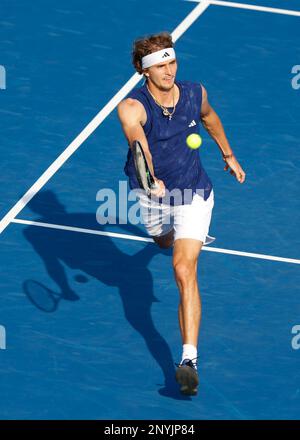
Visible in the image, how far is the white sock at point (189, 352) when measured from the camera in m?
13.3

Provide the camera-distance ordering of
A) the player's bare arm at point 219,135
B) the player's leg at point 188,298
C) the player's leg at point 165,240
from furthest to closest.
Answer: the player's leg at point 165,240 → the player's bare arm at point 219,135 → the player's leg at point 188,298

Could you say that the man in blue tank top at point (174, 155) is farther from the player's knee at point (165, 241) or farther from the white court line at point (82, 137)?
the white court line at point (82, 137)

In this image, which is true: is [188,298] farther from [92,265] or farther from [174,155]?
[92,265]

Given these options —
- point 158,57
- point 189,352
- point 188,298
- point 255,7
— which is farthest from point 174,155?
point 255,7

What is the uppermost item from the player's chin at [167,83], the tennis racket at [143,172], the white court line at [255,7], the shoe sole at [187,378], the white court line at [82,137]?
the white court line at [255,7]

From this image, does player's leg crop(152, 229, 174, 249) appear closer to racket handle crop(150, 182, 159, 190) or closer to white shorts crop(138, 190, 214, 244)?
white shorts crop(138, 190, 214, 244)

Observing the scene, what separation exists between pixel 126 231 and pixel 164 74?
295 cm

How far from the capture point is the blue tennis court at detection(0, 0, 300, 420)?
13781 millimetres

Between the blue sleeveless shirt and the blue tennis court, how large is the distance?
1.45 meters

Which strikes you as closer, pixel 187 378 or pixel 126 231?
pixel 187 378

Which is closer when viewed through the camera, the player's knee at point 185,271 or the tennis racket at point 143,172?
the tennis racket at point 143,172

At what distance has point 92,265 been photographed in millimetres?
15586

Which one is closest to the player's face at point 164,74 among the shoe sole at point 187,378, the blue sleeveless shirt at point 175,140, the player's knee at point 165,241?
the blue sleeveless shirt at point 175,140

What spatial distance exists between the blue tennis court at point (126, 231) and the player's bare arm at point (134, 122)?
1809 millimetres
